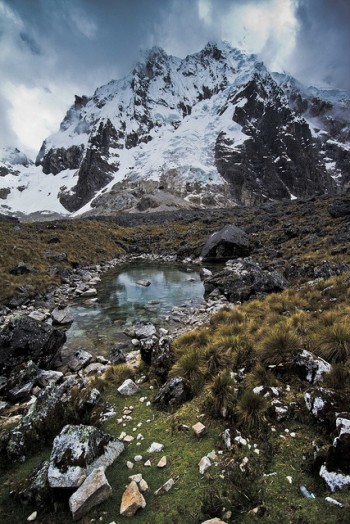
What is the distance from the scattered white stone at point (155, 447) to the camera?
6352 mm

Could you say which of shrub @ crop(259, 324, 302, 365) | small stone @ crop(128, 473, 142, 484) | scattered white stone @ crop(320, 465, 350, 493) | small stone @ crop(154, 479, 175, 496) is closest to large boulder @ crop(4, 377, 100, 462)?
small stone @ crop(128, 473, 142, 484)

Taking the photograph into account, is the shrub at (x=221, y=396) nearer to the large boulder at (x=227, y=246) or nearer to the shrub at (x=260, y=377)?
the shrub at (x=260, y=377)

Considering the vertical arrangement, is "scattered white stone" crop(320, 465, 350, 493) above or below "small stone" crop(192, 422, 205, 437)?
above

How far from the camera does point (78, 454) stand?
567 centimetres

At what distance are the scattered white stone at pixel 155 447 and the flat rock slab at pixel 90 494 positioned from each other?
1299 mm

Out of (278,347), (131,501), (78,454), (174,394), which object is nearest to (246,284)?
(278,347)

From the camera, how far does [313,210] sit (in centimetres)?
5062

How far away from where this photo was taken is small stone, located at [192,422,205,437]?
256 inches

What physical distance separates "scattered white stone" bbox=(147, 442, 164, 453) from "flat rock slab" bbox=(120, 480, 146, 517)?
1.08 meters

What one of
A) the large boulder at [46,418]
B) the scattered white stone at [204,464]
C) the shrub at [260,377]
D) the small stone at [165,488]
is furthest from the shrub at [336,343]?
the large boulder at [46,418]

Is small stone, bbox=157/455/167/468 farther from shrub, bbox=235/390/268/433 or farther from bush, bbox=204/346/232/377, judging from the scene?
bush, bbox=204/346/232/377

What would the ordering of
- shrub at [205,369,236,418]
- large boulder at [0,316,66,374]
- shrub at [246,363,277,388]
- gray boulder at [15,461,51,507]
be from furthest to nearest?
large boulder at [0,316,66,374]
shrub at [246,363,277,388]
shrub at [205,369,236,418]
gray boulder at [15,461,51,507]

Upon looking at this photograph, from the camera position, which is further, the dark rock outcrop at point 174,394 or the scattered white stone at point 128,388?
the scattered white stone at point 128,388

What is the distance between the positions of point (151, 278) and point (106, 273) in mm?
5659
